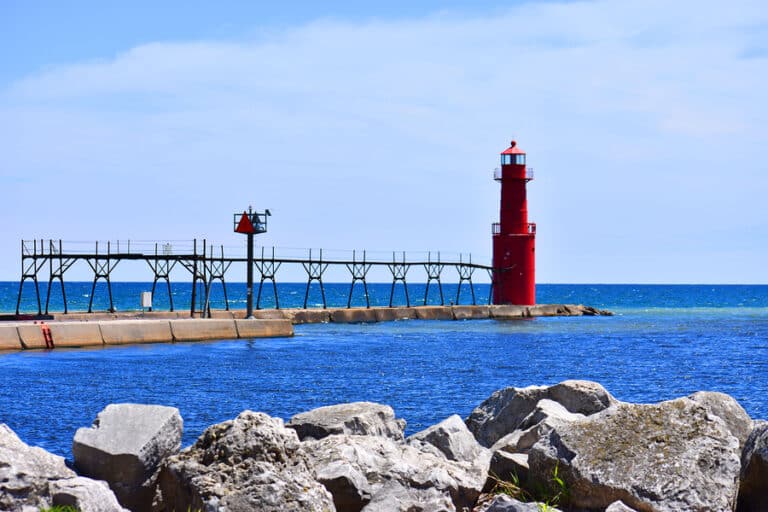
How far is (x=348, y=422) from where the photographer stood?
9.20 metres

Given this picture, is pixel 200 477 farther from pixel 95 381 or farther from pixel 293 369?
pixel 293 369

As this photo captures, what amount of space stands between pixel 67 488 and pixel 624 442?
3702mm

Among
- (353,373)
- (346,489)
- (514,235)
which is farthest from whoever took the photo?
(514,235)

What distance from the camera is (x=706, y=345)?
36.8 meters

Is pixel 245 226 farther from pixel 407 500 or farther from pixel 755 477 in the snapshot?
pixel 755 477

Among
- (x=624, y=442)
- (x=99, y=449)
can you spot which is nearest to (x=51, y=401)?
(x=99, y=449)

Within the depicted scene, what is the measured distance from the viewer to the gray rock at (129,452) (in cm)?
723

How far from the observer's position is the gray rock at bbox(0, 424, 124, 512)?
20.9 feet

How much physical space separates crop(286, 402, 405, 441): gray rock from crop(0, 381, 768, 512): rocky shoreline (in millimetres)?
1109

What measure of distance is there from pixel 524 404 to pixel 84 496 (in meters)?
5.51

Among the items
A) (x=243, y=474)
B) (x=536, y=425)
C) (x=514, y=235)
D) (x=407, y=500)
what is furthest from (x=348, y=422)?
(x=514, y=235)

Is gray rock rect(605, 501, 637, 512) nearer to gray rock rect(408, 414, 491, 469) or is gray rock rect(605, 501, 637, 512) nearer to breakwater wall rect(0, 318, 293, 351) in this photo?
gray rock rect(408, 414, 491, 469)

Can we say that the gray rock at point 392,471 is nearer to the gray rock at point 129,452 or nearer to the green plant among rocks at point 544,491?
the green plant among rocks at point 544,491

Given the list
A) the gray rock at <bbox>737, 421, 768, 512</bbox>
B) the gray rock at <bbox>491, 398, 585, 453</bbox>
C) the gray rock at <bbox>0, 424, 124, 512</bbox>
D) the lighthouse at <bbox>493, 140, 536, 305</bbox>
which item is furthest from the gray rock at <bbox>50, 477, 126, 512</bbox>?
the lighthouse at <bbox>493, 140, 536, 305</bbox>
